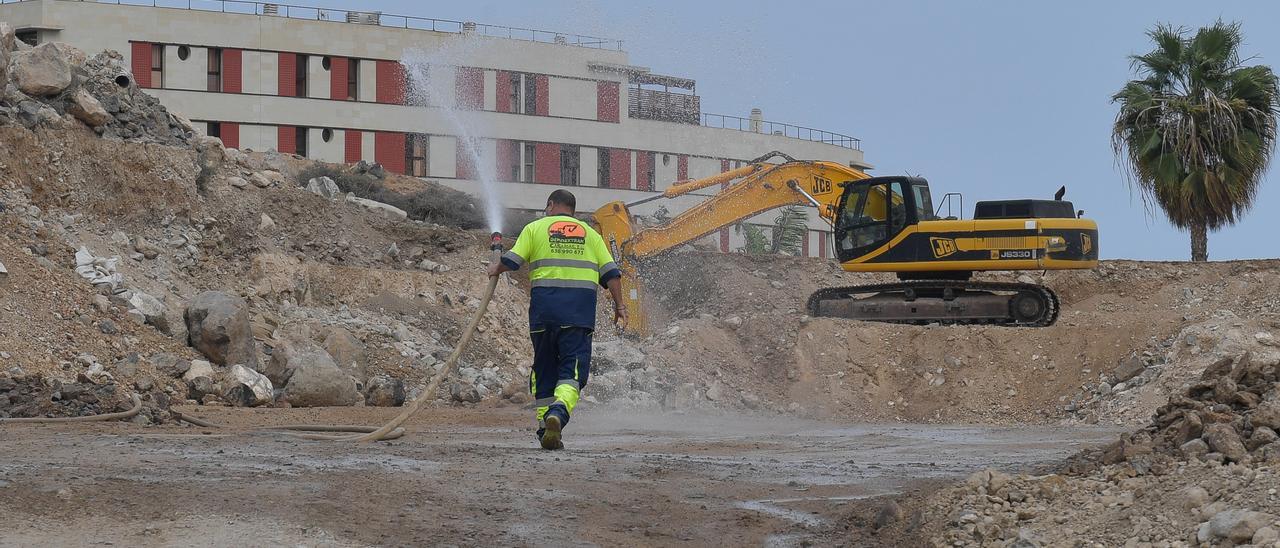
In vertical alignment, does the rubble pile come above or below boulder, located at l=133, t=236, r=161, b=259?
above

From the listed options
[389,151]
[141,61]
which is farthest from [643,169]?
[141,61]

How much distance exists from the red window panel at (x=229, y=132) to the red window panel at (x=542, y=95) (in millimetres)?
11002

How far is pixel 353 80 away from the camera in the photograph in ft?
175

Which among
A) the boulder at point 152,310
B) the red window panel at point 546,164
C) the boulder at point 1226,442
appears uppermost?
the red window panel at point 546,164

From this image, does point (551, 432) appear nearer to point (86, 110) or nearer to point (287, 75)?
point (86, 110)

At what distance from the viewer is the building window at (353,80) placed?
53156 millimetres

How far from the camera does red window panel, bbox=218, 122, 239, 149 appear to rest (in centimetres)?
5172

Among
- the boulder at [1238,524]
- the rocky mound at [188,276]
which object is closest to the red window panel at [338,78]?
the rocky mound at [188,276]

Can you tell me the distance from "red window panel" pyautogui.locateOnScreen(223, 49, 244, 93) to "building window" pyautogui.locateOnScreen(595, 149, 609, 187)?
13827 mm

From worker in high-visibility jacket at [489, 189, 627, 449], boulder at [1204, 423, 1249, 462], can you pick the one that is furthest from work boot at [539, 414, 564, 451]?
boulder at [1204, 423, 1249, 462]

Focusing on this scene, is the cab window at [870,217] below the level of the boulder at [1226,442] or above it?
above

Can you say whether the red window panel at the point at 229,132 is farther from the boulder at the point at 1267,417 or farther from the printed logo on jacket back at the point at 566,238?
the boulder at the point at 1267,417

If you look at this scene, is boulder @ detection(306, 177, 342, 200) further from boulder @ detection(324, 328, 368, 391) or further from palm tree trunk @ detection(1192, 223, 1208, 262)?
palm tree trunk @ detection(1192, 223, 1208, 262)

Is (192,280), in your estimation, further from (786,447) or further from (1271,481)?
(1271,481)
